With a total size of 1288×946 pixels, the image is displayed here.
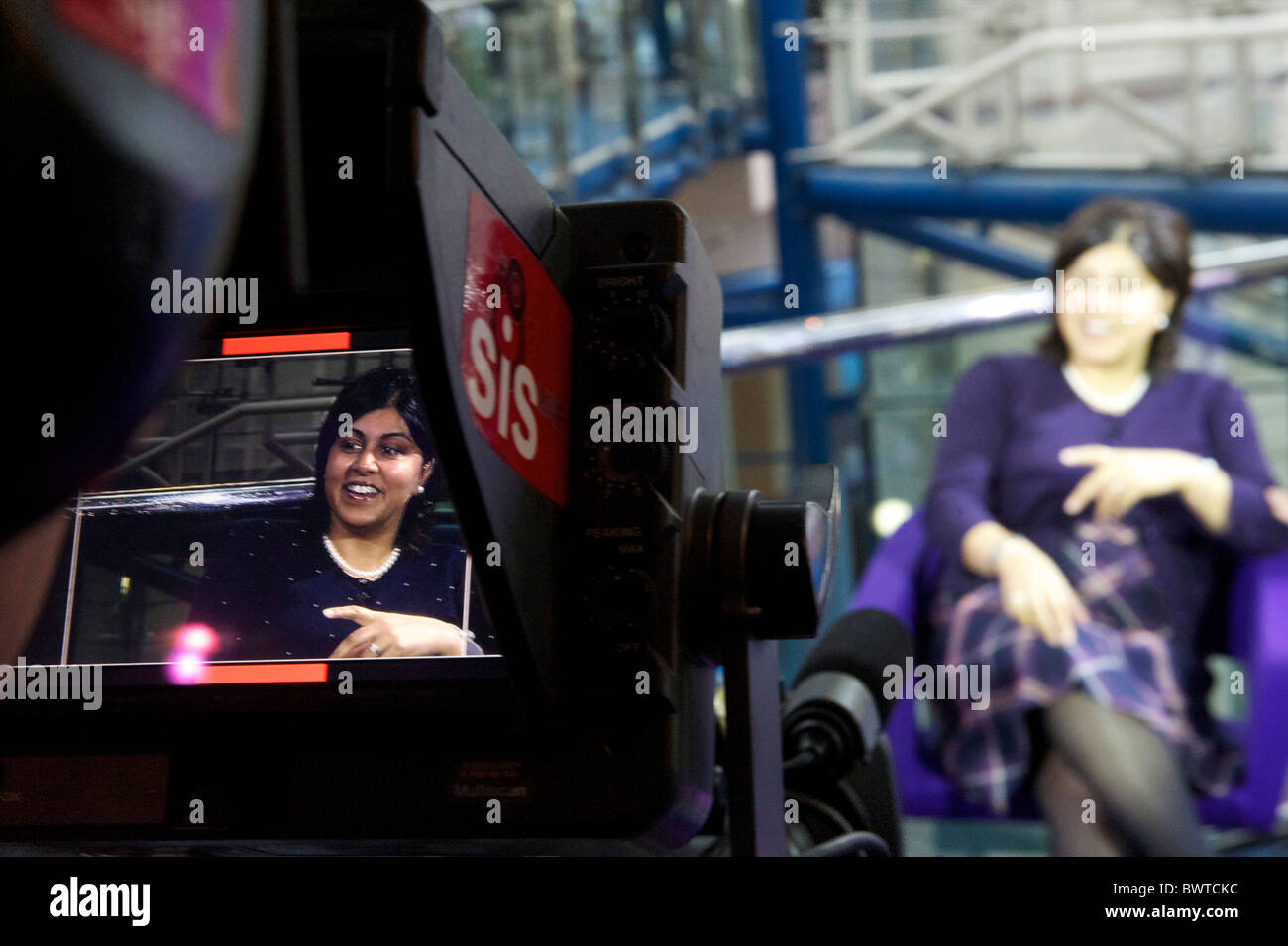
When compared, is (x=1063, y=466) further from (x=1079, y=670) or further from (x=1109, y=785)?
(x=1109, y=785)

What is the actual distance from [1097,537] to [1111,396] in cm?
25

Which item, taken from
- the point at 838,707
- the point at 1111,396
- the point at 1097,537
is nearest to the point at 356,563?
the point at 838,707

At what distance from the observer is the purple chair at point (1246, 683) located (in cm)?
173

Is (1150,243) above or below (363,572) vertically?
above

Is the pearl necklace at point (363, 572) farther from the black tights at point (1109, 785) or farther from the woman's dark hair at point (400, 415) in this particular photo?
the black tights at point (1109, 785)

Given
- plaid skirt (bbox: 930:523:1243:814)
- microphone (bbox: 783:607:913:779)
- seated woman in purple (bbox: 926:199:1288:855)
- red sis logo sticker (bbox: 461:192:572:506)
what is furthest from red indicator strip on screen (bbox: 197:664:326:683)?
plaid skirt (bbox: 930:523:1243:814)

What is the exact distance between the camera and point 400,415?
722mm

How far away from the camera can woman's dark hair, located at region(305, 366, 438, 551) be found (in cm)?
72

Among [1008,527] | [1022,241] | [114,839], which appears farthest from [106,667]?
[1022,241]

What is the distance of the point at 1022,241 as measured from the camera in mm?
4508

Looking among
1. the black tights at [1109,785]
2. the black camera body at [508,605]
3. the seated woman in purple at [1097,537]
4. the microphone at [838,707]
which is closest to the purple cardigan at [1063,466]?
the seated woman in purple at [1097,537]

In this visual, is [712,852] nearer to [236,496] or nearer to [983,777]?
[236,496]

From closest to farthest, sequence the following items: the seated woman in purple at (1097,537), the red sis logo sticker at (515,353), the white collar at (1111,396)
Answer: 1. the red sis logo sticker at (515,353)
2. the seated woman in purple at (1097,537)
3. the white collar at (1111,396)

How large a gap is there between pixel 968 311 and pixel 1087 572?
0.52m
